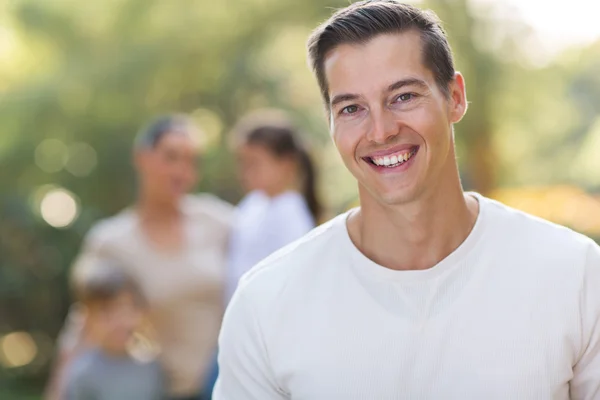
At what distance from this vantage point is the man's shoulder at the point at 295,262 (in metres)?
2.12

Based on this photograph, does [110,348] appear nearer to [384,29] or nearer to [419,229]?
[419,229]

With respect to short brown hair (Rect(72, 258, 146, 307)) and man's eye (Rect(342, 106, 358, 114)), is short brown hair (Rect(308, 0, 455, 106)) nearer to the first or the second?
man's eye (Rect(342, 106, 358, 114))

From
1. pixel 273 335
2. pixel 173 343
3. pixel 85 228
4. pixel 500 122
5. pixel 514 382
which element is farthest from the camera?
pixel 500 122

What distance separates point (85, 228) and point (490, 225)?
6330 mm

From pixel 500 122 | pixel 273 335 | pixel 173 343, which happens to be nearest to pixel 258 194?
pixel 173 343

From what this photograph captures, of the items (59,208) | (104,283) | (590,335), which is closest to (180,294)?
(104,283)

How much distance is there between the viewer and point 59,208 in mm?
8258

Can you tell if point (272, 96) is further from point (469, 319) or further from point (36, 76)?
point (469, 319)

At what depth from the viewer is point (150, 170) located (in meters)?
4.05

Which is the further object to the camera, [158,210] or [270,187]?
[158,210]

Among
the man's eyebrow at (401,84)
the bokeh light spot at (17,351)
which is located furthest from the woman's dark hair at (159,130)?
the bokeh light spot at (17,351)

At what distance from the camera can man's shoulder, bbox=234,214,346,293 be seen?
6.95 ft

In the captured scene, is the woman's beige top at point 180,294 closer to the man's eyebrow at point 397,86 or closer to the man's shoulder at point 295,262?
the man's shoulder at point 295,262

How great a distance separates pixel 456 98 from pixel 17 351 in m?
6.92
